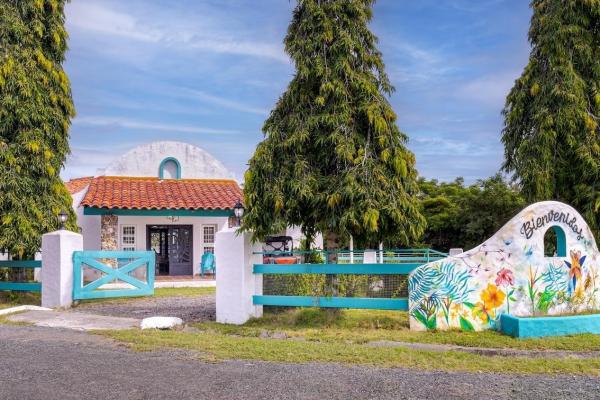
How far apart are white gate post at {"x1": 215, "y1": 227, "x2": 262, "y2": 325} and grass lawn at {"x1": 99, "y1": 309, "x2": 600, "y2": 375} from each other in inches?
12.4

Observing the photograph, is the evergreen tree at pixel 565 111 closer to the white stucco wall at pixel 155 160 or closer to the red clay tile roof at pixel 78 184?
the white stucco wall at pixel 155 160

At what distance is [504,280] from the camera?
10047 mm

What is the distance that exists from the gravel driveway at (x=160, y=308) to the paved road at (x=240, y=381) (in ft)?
15.6

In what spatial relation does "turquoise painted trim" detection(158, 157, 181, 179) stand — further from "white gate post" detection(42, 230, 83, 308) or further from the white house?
"white gate post" detection(42, 230, 83, 308)

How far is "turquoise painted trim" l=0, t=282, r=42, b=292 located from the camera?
637 inches

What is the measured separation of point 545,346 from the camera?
879 centimetres

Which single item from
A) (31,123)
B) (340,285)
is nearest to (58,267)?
(31,123)

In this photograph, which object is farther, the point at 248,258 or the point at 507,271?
the point at 248,258

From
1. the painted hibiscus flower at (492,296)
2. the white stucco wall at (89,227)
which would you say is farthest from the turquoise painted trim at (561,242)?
the white stucco wall at (89,227)

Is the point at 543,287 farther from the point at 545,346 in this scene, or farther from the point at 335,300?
the point at 335,300

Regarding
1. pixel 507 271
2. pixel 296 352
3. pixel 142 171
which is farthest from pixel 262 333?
pixel 142 171

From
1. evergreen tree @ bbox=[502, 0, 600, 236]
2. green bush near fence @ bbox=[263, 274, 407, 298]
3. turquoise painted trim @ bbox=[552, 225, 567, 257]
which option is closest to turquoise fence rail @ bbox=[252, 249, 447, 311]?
green bush near fence @ bbox=[263, 274, 407, 298]

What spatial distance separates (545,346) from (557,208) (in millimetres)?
2836

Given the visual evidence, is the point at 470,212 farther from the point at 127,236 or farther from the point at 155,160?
the point at 127,236
